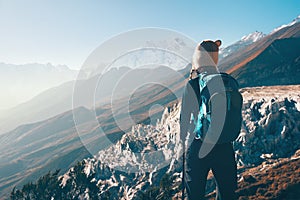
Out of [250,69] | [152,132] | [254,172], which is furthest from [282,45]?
[254,172]

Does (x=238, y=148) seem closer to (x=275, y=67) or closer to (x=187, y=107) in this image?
(x=187, y=107)

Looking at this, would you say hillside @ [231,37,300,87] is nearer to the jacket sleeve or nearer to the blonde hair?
the blonde hair

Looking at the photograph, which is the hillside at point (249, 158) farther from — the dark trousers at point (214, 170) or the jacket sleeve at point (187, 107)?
the jacket sleeve at point (187, 107)

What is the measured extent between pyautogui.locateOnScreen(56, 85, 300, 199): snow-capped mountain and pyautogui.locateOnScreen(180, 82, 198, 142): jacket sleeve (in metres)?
34.4

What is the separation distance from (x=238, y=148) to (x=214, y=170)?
160 feet

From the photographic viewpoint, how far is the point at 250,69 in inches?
5089

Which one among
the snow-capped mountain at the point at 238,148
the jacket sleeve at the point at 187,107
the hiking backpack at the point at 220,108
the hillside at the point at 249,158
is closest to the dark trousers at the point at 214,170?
the jacket sleeve at the point at 187,107

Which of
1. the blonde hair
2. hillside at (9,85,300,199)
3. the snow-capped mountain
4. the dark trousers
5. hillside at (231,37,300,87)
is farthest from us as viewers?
hillside at (231,37,300,87)

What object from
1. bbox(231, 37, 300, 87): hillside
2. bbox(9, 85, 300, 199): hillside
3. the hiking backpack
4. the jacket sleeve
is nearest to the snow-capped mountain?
bbox(9, 85, 300, 199): hillside

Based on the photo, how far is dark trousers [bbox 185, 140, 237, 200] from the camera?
4.84m

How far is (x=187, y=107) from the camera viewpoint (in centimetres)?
498

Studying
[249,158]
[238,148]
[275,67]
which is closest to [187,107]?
[238,148]

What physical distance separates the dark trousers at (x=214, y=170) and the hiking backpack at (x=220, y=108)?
0.44 meters

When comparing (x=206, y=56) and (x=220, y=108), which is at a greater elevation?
(x=206, y=56)
